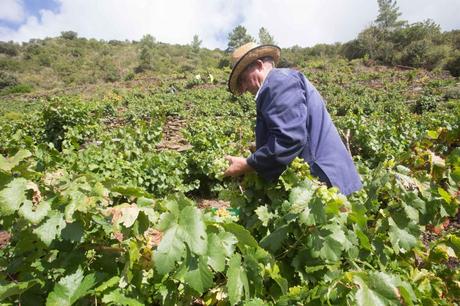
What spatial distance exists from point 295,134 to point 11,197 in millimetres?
1462

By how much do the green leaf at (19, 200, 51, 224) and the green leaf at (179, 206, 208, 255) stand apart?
1.70 feet

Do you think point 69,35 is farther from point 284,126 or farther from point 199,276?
point 199,276

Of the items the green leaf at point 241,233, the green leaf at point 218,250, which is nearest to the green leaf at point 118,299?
the green leaf at point 218,250

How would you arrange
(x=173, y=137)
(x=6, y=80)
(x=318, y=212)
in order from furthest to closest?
(x=6, y=80) < (x=173, y=137) < (x=318, y=212)

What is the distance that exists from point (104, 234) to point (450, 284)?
6.80 ft

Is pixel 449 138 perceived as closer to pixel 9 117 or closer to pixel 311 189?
pixel 311 189

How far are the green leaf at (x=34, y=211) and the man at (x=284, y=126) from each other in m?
1.10

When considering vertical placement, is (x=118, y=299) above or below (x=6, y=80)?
below

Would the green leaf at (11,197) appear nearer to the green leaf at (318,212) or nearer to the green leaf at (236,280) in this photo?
the green leaf at (236,280)

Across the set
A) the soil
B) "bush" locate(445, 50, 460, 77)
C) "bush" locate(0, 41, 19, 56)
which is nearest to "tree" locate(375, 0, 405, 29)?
"bush" locate(445, 50, 460, 77)

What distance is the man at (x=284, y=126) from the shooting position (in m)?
2.05

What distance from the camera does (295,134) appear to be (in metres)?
2.06

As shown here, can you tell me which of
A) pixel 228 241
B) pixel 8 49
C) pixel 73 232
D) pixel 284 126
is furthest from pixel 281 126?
pixel 8 49

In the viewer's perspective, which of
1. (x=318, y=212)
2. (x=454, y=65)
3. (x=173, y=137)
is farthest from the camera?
(x=454, y=65)
